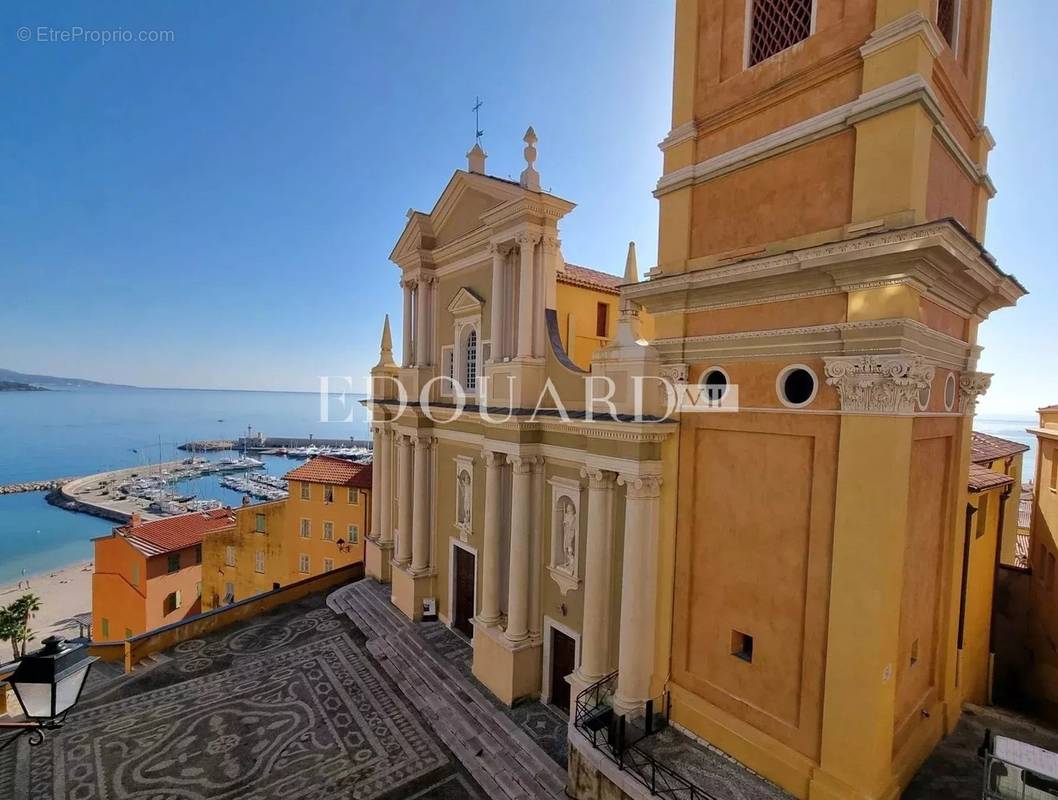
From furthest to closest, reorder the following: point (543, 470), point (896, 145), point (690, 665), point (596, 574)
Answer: point (543, 470) < point (596, 574) < point (690, 665) < point (896, 145)

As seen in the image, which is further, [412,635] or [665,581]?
[412,635]

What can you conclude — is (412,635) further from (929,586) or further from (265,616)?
(929,586)

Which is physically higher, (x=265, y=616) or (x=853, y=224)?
(x=853, y=224)

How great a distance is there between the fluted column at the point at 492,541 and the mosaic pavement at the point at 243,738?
2771mm

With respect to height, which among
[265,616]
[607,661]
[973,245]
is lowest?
[265,616]

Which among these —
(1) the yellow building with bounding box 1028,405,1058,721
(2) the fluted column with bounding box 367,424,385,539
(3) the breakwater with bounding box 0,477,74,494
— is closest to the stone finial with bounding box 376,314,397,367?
(2) the fluted column with bounding box 367,424,385,539

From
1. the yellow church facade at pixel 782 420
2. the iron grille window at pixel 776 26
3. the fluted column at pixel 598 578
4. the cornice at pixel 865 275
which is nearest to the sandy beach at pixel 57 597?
the fluted column at pixel 598 578

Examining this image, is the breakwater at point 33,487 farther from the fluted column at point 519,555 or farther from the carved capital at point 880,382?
the carved capital at point 880,382

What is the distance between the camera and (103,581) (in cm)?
2281

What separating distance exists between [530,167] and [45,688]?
11196 mm

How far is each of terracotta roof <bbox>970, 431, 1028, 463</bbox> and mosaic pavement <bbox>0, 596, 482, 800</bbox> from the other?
1410 cm

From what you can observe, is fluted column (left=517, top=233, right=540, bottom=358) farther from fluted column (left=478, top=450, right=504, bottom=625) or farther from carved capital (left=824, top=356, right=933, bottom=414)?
carved capital (left=824, top=356, right=933, bottom=414)

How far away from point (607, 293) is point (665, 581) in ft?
25.7

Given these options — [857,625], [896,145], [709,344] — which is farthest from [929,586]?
[896,145]
